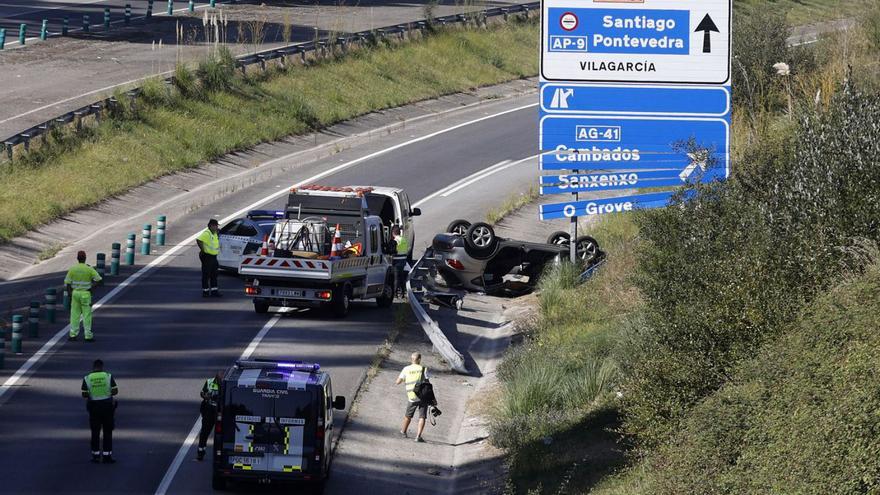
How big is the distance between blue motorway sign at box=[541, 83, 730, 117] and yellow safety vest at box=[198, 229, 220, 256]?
7.24m

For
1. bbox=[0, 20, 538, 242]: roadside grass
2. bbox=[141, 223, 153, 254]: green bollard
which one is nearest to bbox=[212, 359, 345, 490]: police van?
bbox=[141, 223, 153, 254]: green bollard

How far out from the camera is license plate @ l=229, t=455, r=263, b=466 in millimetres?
17719

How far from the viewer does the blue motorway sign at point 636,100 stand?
82.5 ft

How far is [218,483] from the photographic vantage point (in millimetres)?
18062

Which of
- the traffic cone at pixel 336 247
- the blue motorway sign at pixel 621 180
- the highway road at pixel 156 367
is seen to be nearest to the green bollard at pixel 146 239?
the highway road at pixel 156 367

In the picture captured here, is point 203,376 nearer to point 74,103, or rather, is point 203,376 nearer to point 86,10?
point 74,103

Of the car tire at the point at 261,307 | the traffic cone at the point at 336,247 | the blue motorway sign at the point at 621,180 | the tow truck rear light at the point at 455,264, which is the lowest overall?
the car tire at the point at 261,307

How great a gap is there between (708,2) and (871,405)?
14149 millimetres

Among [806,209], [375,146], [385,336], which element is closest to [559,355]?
[385,336]

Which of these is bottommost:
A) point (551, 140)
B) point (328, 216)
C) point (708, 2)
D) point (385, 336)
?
point (385, 336)

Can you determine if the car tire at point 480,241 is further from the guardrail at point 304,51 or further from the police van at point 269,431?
the guardrail at point 304,51

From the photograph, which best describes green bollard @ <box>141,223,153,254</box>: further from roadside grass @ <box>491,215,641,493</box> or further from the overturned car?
roadside grass @ <box>491,215,641,493</box>

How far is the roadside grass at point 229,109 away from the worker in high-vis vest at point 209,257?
7.69 metres

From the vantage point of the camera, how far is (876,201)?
52.4ft
